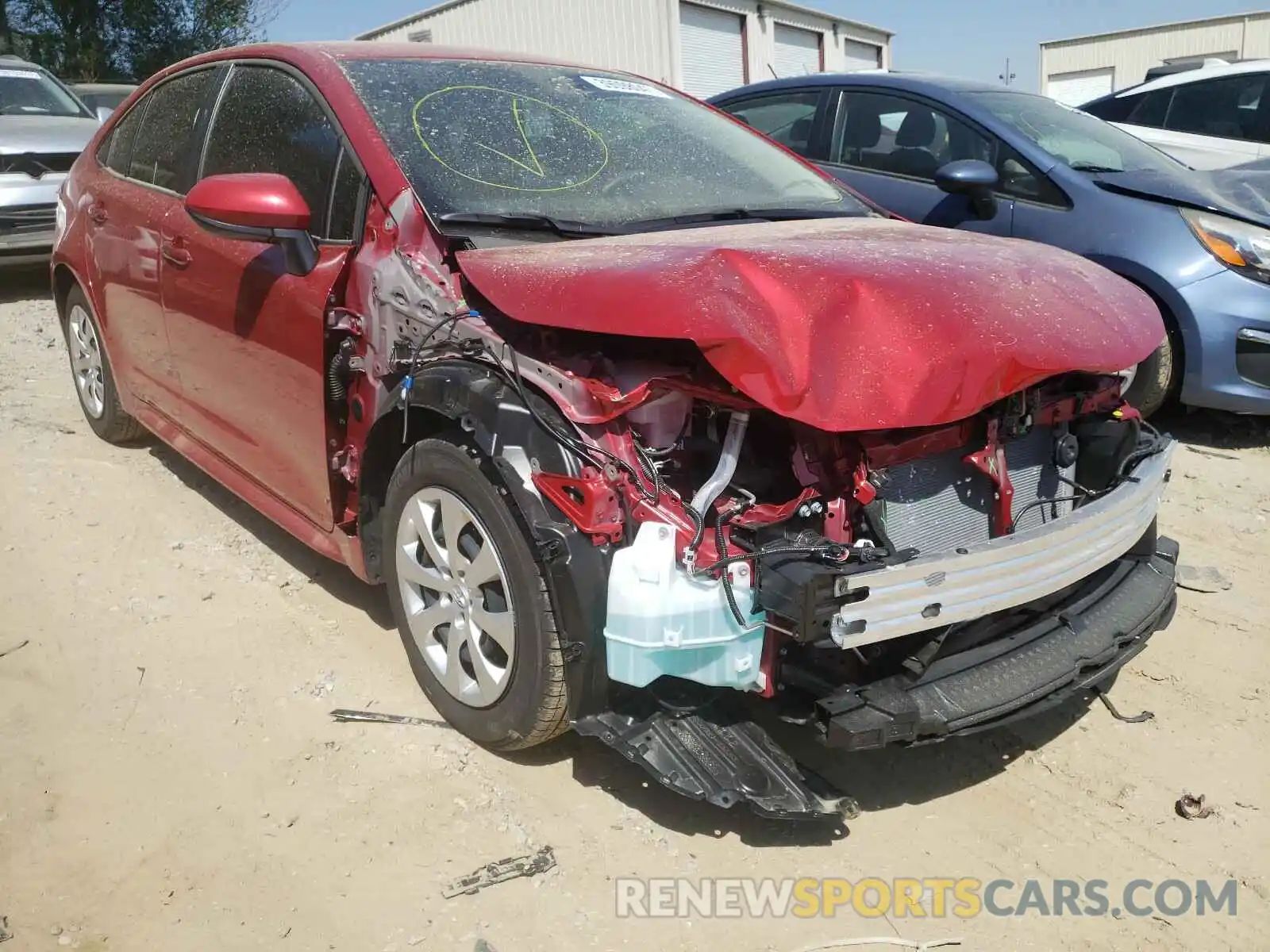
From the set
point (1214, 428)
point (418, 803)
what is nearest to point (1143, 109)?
point (1214, 428)

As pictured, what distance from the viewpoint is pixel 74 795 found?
8.27 ft

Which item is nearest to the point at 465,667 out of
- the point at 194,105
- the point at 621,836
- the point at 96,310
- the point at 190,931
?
the point at 621,836

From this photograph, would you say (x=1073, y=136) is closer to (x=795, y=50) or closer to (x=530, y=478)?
(x=530, y=478)

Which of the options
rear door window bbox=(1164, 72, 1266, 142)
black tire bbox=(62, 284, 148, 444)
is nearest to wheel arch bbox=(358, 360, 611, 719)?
black tire bbox=(62, 284, 148, 444)

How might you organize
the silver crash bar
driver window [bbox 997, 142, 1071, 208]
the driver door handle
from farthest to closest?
driver window [bbox 997, 142, 1071, 208], the driver door handle, the silver crash bar

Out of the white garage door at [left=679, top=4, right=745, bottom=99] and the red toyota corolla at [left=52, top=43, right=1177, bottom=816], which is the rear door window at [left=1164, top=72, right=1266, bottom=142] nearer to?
the red toyota corolla at [left=52, top=43, right=1177, bottom=816]

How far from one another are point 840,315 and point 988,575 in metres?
0.62

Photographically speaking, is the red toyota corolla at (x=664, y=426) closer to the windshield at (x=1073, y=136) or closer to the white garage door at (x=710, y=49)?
the windshield at (x=1073, y=136)

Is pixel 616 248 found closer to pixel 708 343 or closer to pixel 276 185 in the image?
pixel 708 343

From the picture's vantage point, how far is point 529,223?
2.73 m

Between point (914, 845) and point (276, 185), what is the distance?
7.43 ft

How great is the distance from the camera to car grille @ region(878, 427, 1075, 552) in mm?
2307

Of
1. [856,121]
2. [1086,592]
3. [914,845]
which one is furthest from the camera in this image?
[856,121]

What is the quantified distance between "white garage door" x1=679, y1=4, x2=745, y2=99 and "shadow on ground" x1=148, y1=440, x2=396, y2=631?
1838 cm
